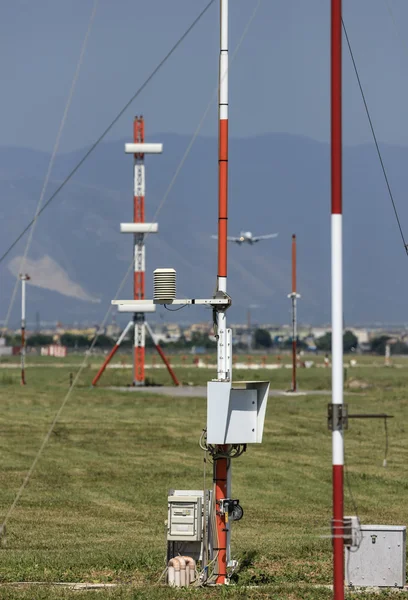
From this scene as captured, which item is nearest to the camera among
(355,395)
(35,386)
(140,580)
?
(140,580)

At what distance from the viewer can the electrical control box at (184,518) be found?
17.8 m

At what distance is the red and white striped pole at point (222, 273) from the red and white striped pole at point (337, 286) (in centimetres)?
349

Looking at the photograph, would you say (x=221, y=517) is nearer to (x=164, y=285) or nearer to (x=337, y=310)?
(x=164, y=285)

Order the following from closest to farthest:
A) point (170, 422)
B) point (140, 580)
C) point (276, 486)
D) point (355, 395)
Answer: point (140, 580) < point (276, 486) < point (170, 422) < point (355, 395)

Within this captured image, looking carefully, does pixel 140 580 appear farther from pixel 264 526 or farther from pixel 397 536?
pixel 264 526

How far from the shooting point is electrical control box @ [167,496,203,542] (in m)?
17.8

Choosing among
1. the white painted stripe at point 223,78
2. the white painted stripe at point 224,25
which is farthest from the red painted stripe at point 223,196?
the white painted stripe at point 224,25

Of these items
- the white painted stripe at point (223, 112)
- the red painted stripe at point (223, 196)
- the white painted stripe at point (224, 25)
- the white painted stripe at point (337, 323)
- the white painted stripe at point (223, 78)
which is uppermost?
the white painted stripe at point (224, 25)

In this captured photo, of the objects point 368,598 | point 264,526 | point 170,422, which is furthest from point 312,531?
point 170,422

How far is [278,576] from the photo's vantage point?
18.0 metres

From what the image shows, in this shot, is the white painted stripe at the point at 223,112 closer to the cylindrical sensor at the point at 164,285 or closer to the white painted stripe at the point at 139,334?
the cylindrical sensor at the point at 164,285

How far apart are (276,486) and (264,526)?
607 centimetres

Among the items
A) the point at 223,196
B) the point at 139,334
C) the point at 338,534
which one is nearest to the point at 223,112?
the point at 223,196

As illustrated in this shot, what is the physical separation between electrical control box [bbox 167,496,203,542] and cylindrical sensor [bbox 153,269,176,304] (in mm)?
2737
